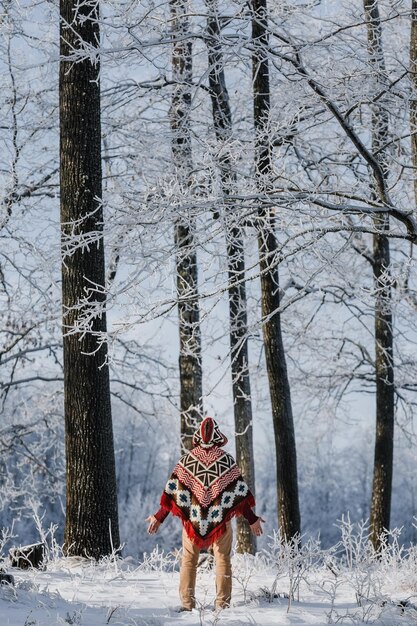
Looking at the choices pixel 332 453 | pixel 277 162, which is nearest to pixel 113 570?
pixel 277 162

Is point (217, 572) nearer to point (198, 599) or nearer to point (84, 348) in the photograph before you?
point (198, 599)

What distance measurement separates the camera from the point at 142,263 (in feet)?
24.1

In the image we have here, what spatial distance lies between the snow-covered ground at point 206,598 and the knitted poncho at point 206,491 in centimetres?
53

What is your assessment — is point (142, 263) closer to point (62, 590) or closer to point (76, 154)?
point (76, 154)

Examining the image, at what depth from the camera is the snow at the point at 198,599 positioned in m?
5.49

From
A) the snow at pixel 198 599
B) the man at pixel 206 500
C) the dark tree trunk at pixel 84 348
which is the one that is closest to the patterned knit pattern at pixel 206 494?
the man at pixel 206 500

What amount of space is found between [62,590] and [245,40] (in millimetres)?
4767

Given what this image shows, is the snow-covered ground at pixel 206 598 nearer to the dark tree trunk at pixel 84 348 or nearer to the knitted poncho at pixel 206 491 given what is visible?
the knitted poncho at pixel 206 491

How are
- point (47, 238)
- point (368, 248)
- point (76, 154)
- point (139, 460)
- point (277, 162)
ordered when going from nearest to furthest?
1. point (277, 162)
2. point (76, 154)
3. point (47, 238)
4. point (368, 248)
5. point (139, 460)

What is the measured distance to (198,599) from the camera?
21.7 feet

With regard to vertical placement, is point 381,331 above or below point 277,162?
below

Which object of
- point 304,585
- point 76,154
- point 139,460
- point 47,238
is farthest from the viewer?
point 139,460

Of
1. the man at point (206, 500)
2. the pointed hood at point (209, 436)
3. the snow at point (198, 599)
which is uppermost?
the pointed hood at point (209, 436)

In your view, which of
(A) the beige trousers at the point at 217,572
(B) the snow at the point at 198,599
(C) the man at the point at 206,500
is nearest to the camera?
(B) the snow at the point at 198,599
